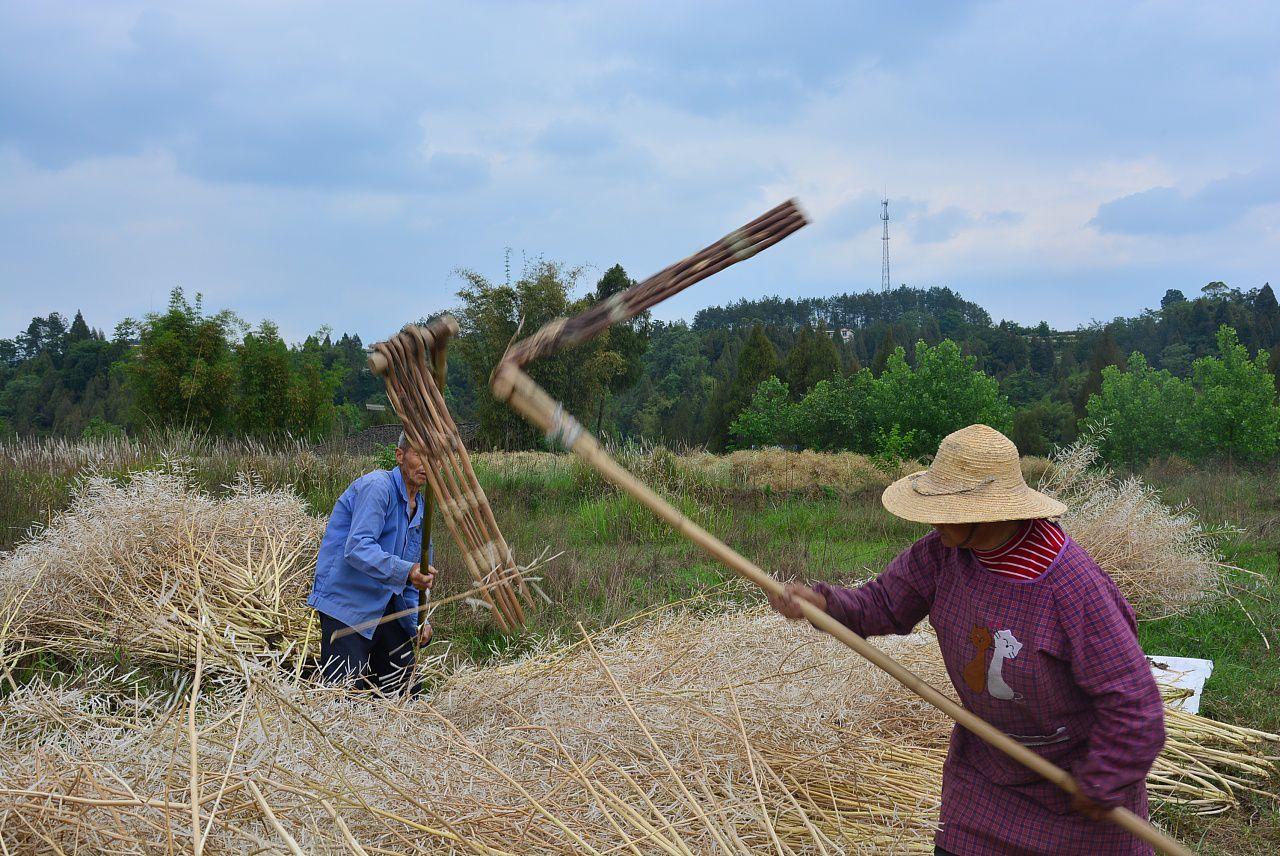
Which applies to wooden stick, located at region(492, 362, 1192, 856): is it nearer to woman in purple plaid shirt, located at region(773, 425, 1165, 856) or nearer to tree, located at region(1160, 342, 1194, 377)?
woman in purple plaid shirt, located at region(773, 425, 1165, 856)

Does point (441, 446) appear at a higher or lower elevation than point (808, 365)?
lower

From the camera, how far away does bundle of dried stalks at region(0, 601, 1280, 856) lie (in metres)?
2.17

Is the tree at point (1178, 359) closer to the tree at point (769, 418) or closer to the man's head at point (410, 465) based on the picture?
the tree at point (769, 418)

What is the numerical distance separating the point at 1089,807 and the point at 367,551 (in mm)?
2713

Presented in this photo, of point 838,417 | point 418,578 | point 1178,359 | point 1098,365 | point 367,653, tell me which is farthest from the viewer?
point 1178,359

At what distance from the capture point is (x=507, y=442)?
18.7m

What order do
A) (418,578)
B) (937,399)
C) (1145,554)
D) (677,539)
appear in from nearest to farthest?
(418,578)
(1145,554)
(677,539)
(937,399)

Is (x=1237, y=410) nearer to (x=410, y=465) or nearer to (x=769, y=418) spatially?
(x=769, y=418)

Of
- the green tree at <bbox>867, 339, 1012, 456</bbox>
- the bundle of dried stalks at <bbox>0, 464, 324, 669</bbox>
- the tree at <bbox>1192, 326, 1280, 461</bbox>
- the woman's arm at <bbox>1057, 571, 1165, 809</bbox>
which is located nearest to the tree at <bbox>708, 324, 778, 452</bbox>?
the green tree at <bbox>867, 339, 1012, 456</bbox>

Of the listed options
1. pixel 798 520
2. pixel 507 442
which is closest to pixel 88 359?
pixel 507 442

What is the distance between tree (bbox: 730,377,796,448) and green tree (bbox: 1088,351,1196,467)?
23.8 ft

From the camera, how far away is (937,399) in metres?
19.8

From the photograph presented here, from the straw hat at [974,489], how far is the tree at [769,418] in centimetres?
2139

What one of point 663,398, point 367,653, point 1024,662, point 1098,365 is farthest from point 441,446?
point 663,398
